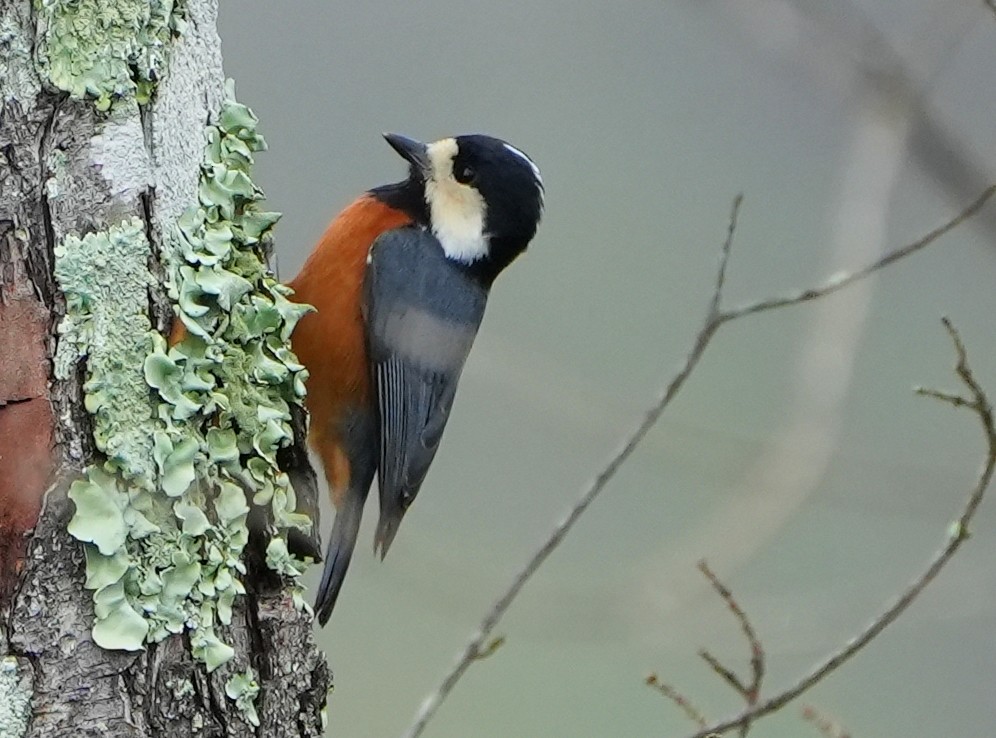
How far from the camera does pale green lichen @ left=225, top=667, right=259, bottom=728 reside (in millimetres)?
1872

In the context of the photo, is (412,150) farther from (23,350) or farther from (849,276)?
(23,350)

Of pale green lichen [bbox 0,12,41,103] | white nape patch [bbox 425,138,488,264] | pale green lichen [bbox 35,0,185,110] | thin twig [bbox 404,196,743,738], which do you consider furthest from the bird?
pale green lichen [bbox 0,12,41,103]

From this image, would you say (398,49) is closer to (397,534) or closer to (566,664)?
(397,534)

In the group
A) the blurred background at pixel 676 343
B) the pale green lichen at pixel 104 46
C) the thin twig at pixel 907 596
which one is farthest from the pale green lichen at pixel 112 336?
the thin twig at pixel 907 596

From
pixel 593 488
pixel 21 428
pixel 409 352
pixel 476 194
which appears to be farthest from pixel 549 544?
pixel 476 194

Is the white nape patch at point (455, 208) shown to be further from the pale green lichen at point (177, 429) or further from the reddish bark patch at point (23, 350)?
the reddish bark patch at point (23, 350)

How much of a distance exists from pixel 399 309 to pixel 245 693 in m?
1.40

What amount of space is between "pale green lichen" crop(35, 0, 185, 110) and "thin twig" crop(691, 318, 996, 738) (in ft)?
4.01

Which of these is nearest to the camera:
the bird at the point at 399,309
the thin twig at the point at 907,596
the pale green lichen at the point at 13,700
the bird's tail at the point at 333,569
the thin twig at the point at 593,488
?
the pale green lichen at the point at 13,700

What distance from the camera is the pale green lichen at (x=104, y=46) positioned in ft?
6.23

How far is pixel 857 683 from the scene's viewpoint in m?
5.55

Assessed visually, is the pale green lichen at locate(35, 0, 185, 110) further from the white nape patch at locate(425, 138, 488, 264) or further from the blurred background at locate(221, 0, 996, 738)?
the white nape patch at locate(425, 138, 488, 264)

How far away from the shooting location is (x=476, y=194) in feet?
11.1

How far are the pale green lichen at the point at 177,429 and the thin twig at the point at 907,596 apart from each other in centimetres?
71
